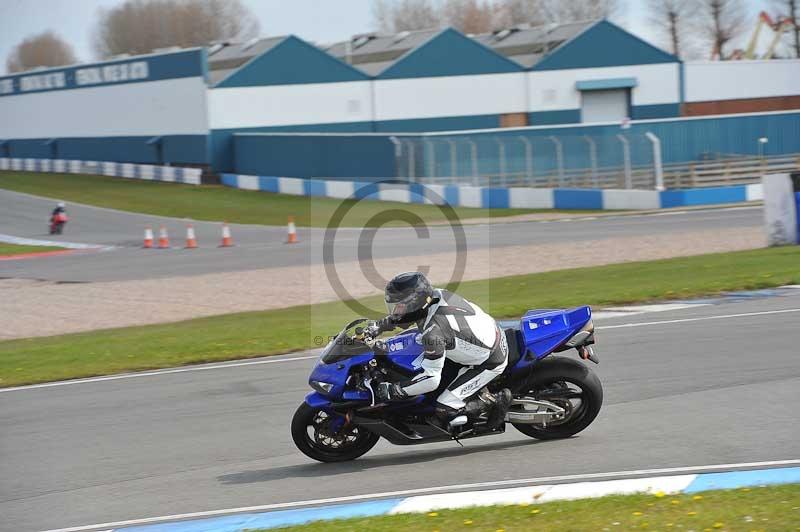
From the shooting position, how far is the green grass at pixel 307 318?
45.5ft

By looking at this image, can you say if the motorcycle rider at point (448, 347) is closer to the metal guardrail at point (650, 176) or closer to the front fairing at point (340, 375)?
the front fairing at point (340, 375)

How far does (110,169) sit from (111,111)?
3.77 meters

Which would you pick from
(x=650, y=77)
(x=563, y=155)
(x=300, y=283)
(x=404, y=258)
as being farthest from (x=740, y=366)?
(x=650, y=77)

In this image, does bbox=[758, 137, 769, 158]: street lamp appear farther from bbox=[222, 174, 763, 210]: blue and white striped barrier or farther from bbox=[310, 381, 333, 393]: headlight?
bbox=[310, 381, 333, 393]: headlight

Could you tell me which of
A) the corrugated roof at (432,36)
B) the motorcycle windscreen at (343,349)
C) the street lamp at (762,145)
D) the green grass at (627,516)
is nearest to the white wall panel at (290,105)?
the corrugated roof at (432,36)

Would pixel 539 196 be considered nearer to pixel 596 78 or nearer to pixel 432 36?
pixel 432 36

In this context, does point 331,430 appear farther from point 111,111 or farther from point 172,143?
point 111,111

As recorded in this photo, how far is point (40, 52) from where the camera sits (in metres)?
173

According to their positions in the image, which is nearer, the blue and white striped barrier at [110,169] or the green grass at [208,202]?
the green grass at [208,202]

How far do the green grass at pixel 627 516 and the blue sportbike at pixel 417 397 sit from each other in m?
1.44

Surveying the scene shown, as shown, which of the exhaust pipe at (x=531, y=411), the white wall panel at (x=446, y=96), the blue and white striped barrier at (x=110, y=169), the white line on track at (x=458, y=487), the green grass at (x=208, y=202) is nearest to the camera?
the white line on track at (x=458, y=487)

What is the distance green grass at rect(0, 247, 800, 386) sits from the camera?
13.9 metres

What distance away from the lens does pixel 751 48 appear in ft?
301

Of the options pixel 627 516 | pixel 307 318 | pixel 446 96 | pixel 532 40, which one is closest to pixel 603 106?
pixel 532 40
